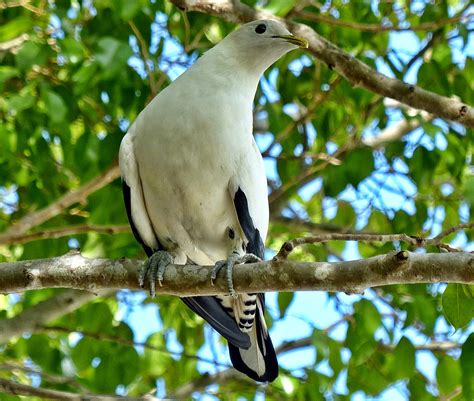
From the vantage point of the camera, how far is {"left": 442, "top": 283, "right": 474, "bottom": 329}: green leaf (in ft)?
12.0

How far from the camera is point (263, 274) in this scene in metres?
3.38

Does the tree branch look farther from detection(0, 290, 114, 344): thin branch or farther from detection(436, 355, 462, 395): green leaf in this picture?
detection(0, 290, 114, 344): thin branch

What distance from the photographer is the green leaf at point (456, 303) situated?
3654 mm

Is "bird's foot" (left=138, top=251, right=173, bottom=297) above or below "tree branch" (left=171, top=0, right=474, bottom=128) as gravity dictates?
below

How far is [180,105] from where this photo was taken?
4.56 m

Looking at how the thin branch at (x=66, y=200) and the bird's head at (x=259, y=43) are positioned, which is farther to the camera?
the thin branch at (x=66, y=200)

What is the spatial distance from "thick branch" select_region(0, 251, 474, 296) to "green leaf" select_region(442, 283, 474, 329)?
55 cm

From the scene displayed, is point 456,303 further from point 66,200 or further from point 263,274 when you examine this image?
point 66,200

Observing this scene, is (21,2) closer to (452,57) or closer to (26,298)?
(26,298)

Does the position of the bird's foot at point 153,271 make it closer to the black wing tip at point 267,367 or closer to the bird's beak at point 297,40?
the black wing tip at point 267,367

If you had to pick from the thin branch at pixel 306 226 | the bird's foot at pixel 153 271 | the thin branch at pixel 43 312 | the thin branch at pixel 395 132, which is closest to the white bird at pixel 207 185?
the bird's foot at pixel 153 271

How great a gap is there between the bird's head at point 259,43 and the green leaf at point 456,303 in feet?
6.28

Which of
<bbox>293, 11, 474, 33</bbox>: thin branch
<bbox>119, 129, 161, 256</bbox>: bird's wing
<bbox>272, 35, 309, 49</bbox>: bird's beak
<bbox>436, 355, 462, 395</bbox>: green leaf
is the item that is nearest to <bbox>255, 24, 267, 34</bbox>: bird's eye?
<bbox>272, 35, 309, 49</bbox>: bird's beak

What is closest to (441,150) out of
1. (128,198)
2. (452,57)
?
(452,57)
